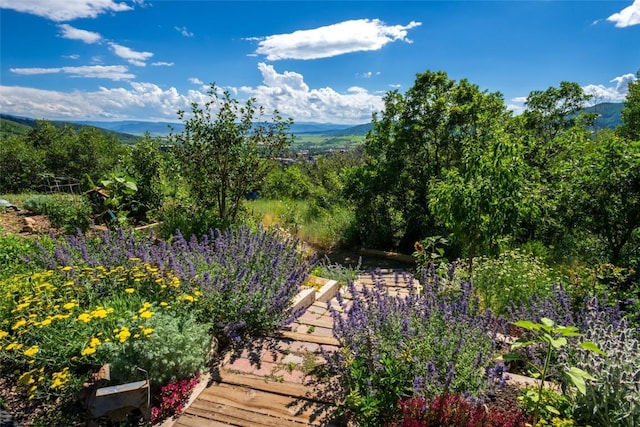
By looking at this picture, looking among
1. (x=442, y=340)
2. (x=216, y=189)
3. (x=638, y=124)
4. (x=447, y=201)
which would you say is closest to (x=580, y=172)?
(x=447, y=201)

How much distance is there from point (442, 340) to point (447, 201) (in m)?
2.69

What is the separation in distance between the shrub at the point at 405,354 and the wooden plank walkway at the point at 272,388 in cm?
26

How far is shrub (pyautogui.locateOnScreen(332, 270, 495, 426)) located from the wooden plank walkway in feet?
0.87

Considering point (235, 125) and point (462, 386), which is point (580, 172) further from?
point (235, 125)

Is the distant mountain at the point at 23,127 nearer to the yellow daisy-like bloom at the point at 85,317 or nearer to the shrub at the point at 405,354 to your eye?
the yellow daisy-like bloom at the point at 85,317

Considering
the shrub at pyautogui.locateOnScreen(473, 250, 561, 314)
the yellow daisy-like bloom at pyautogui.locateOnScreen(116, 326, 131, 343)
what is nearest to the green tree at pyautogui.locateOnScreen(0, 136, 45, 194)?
the yellow daisy-like bloom at pyautogui.locateOnScreen(116, 326, 131, 343)

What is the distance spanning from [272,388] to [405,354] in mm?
1101

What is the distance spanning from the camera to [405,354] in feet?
8.34

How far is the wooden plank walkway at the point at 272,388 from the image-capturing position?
8.58 feet

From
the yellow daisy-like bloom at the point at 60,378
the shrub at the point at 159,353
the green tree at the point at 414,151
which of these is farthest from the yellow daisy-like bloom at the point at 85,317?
the green tree at the point at 414,151

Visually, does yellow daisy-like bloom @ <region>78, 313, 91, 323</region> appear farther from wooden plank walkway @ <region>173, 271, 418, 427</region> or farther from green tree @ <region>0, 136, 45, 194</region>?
green tree @ <region>0, 136, 45, 194</region>

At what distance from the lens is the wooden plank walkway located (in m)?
2.62

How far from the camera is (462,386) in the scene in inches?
99.9

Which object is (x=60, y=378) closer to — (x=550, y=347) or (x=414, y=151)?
(x=550, y=347)
